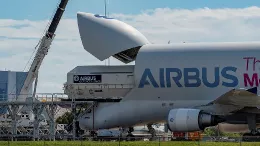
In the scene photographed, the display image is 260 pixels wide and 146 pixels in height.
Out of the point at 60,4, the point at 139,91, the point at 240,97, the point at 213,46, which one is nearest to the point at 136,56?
the point at 139,91

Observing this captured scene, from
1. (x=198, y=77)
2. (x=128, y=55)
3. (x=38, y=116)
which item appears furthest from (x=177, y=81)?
(x=38, y=116)

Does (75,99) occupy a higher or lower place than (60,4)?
lower

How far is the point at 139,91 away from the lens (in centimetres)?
5294

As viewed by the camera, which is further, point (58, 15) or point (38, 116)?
point (58, 15)

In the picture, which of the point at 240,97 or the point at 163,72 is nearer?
the point at 240,97

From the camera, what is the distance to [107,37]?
5378 cm

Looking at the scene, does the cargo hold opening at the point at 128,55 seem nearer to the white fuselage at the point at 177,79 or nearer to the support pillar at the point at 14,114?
the white fuselage at the point at 177,79

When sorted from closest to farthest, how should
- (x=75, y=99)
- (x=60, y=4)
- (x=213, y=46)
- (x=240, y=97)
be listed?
(x=240, y=97) → (x=213, y=46) → (x=75, y=99) → (x=60, y=4)

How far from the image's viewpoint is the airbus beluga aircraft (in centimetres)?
4959

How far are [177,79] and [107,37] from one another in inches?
263

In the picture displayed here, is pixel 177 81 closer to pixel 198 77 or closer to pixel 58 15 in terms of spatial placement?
pixel 198 77

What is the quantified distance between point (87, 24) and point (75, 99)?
6.20m

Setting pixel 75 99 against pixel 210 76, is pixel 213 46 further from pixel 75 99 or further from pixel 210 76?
pixel 75 99

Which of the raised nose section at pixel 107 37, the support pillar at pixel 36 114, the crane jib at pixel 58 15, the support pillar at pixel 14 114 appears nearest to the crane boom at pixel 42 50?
the crane jib at pixel 58 15
